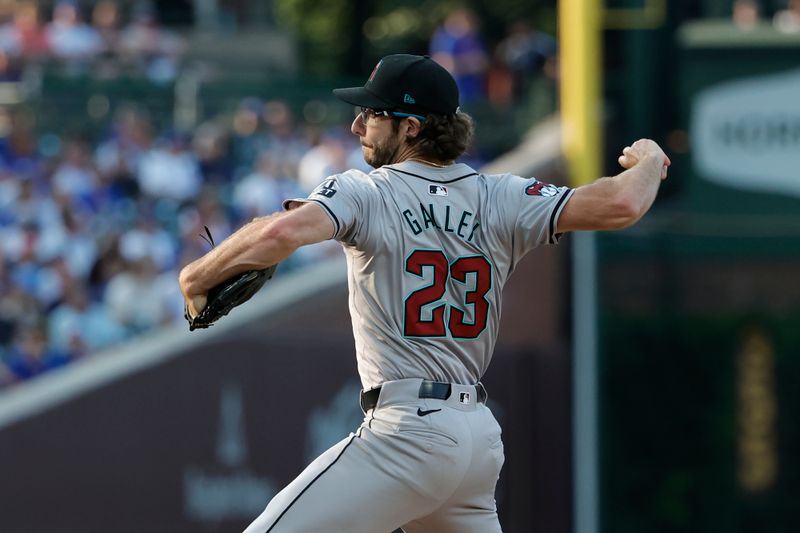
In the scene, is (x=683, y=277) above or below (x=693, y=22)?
below

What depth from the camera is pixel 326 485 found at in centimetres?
420

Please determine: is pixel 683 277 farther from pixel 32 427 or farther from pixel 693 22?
pixel 32 427

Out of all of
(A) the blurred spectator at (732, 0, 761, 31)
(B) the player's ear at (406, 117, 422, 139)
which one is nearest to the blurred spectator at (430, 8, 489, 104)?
(A) the blurred spectator at (732, 0, 761, 31)

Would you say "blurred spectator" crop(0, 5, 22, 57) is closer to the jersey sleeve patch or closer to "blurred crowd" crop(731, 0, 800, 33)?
"blurred crowd" crop(731, 0, 800, 33)

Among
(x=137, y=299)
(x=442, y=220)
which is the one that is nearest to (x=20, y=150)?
(x=137, y=299)

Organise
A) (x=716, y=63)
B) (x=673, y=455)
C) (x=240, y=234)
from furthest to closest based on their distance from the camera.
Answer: (x=716, y=63) → (x=673, y=455) → (x=240, y=234)

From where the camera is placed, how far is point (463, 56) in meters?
15.6

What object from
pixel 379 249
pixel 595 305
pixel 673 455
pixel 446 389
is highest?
pixel 379 249

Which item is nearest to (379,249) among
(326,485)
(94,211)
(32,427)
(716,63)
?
(326,485)

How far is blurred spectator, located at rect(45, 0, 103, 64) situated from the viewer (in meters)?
15.6

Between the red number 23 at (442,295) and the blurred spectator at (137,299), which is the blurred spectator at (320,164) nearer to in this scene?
the blurred spectator at (137,299)

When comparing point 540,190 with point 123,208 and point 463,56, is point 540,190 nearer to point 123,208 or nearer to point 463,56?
point 123,208

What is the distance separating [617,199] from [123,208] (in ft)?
29.7

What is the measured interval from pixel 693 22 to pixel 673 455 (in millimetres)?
3937
